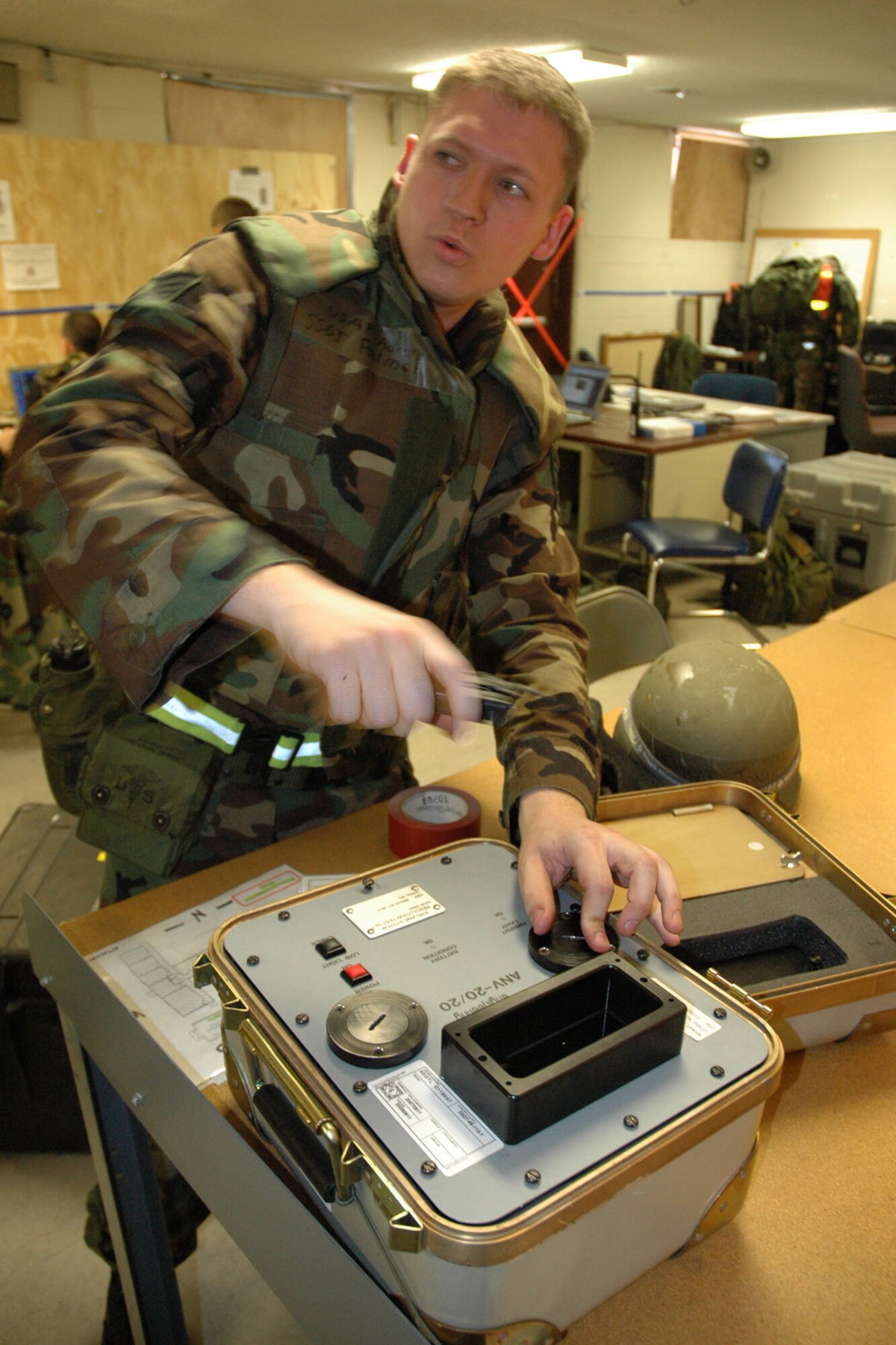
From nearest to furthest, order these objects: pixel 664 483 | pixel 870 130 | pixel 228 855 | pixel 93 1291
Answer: pixel 228 855 → pixel 93 1291 → pixel 664 483 → pixel 870 130

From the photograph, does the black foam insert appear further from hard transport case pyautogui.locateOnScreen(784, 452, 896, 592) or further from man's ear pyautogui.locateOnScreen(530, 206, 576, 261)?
hard transport case pyautogui.locateOnScreen(784, 452, 896, 592)

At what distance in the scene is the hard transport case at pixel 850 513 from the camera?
13.2ft

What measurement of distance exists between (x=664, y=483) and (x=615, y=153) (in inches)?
158

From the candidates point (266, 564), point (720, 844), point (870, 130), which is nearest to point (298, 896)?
point (266, 564)

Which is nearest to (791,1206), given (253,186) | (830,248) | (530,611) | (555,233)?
(530,611)

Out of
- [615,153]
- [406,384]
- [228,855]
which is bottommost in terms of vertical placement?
[228,855]

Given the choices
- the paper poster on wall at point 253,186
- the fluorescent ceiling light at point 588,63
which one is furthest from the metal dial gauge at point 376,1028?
the paper poster on wall at point 253,186

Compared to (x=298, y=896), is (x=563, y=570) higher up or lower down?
higher up

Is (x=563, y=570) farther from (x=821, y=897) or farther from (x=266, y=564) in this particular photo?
(x=266, y=564)

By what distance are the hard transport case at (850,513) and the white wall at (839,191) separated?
3.89 m

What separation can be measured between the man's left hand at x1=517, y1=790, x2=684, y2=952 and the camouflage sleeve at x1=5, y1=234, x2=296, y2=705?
350 millimetres

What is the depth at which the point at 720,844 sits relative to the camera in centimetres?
112

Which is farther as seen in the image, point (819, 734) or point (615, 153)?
point (615, 153)

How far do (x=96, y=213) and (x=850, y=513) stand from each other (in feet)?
12.9
